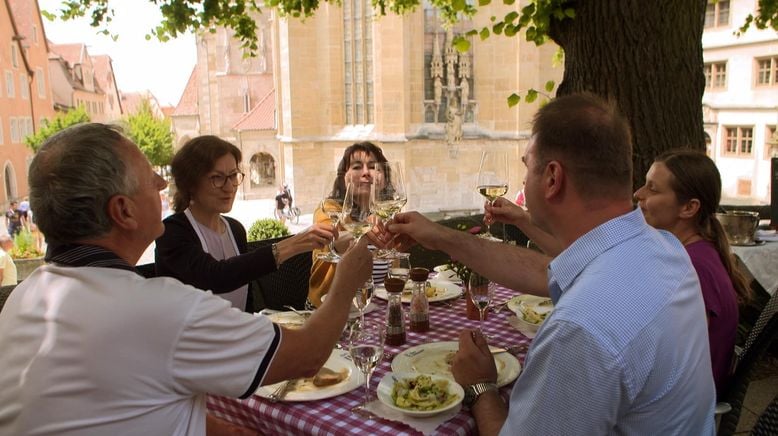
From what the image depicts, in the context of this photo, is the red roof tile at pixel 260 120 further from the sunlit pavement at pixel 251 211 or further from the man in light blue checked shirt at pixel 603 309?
the man in light blue checked shirt at pixel 603 309

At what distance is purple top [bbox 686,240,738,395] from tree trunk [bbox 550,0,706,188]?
1.61 metres

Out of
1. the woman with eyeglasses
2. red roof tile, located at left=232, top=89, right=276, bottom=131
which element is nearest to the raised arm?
the woman with eyeglasses

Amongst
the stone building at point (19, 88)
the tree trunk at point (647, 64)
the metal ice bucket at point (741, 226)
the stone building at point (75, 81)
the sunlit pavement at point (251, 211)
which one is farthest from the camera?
the stone building at point (75, 81)

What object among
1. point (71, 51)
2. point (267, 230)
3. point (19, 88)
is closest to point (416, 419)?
point (267, 230)

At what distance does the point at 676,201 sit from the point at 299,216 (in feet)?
63.4

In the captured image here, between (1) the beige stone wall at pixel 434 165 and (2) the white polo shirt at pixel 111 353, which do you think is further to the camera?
(1) the beige stone wall at pixel 434 165

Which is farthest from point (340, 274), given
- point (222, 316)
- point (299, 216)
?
→ point (299, 216)

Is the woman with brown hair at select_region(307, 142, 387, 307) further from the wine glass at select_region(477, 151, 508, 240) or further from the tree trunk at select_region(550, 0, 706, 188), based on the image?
the tree trunk at select_region(550, 0, 706, 188)

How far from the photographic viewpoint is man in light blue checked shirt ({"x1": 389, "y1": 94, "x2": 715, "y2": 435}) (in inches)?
56.9

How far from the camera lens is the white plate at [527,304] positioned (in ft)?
9.91

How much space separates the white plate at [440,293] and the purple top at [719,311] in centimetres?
122

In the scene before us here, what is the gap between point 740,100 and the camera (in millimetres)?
27375

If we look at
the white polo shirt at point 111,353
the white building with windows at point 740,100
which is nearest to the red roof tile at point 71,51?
the white building with windows at point 740,100

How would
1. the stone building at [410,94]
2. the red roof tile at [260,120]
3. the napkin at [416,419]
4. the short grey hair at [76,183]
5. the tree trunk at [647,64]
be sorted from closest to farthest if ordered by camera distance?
the short grey hair at [76,183], the napkin at [416,419], the tree trunk at [647,64], the stone building at [410,94], the red roof tile at [260,120]
